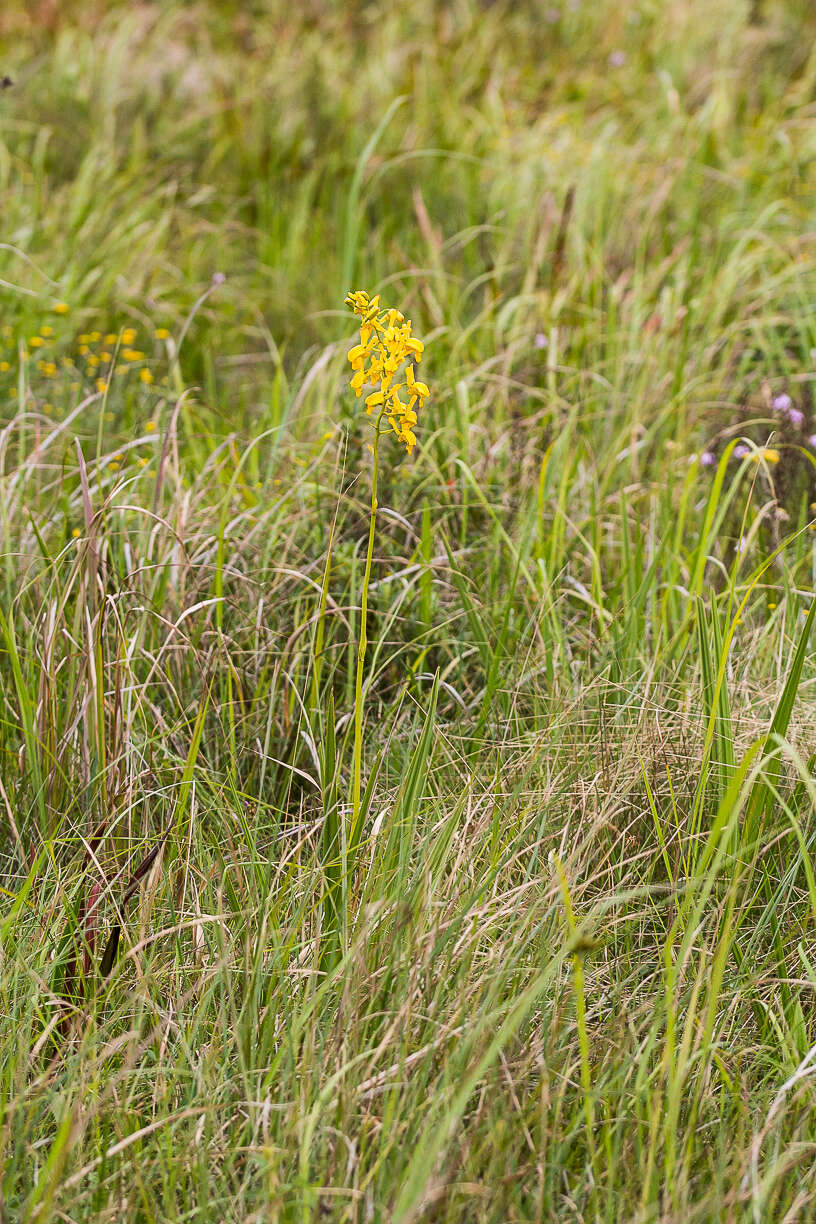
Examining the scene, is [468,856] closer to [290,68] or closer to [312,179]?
[312,179]

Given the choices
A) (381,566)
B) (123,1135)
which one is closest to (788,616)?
(381,566)

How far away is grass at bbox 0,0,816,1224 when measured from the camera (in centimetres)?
134

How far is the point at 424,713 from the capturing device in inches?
77.2

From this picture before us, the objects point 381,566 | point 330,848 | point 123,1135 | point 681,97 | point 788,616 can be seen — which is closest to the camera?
point 123,1135

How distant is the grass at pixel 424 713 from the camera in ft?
4.40

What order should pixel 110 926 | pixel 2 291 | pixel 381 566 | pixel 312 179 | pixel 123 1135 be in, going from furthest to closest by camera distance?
pixel 312 179, pixel 2 291, pixel 381 566, pixel 110 926, pixel 123 1135

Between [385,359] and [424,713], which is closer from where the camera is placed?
[385,359]

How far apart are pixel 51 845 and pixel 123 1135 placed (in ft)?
1.48

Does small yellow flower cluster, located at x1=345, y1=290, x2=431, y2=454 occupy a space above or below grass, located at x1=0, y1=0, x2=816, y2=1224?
above

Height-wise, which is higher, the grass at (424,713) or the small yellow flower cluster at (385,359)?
the small yellow flower cluster at (385,359)

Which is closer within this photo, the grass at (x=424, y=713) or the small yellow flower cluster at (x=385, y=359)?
the grass at (x=424, y=713)

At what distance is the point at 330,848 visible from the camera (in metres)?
1.71

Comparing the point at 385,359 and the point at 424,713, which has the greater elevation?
the point at 385,359

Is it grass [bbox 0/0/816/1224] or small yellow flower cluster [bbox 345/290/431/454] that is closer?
grass [bbox 0/0/816/1224]
